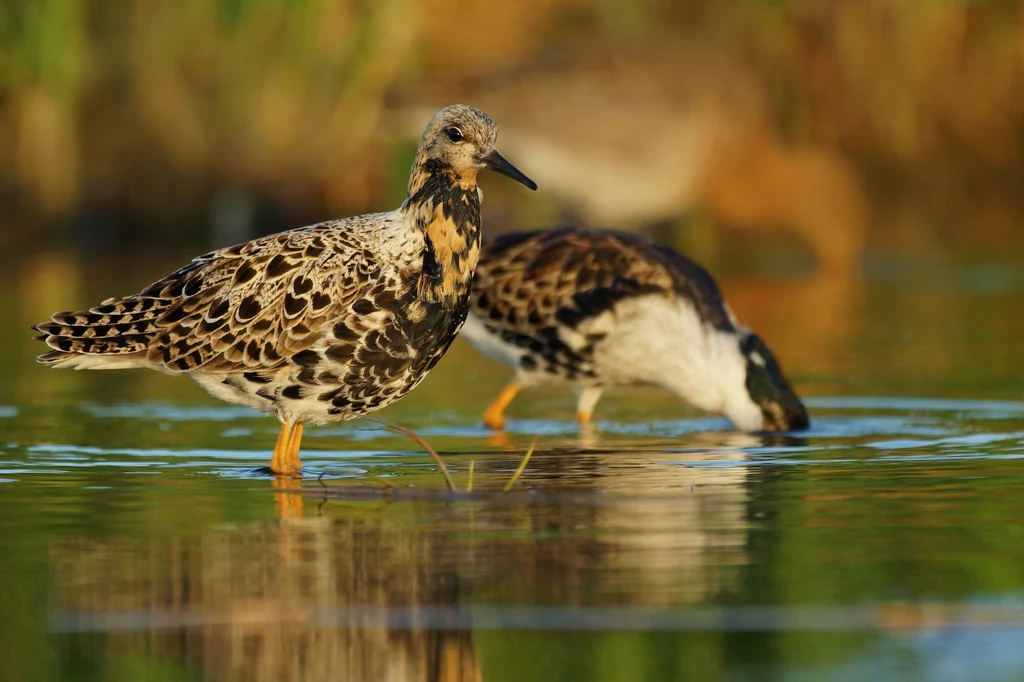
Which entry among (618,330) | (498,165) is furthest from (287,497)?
(618,330)

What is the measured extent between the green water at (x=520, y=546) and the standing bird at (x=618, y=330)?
1.02ft

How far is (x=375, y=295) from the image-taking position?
8.38m

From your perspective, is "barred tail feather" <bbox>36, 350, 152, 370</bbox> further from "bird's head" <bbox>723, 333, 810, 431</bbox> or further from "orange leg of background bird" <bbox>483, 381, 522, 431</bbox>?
"bird's head" <bbox>723, 333, 810, 431</bbox>

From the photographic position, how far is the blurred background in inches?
826

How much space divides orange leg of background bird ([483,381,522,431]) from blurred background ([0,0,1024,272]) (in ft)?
30.4

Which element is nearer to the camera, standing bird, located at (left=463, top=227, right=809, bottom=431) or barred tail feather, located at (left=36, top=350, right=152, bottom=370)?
barred tail feather, located at (left=36, top=350, right=152, bottom=370)

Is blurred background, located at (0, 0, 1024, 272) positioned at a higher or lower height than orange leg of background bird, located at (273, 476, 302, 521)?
higher

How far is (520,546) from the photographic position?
6629 mm

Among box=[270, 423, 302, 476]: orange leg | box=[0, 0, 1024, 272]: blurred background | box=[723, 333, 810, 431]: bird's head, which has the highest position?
box=[0, 0, 1024, 272]: blurred background

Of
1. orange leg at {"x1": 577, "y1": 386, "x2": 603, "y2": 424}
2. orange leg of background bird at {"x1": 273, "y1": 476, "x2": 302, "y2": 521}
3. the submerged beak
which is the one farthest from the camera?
orange leg at {"x1": 577, "y1": 386, "x2": 603, "y2": 424}

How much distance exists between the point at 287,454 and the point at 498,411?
2.77 m

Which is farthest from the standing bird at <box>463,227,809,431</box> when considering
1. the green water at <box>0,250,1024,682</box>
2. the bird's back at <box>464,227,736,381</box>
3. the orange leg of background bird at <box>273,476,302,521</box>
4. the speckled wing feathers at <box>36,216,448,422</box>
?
the orange leg of background bird at <box>273,476,302,521</box>

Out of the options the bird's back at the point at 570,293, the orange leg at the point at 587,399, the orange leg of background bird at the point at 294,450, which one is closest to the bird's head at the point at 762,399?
the bird's back at the point at 570,293

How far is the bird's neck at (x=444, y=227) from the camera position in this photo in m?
8.51
